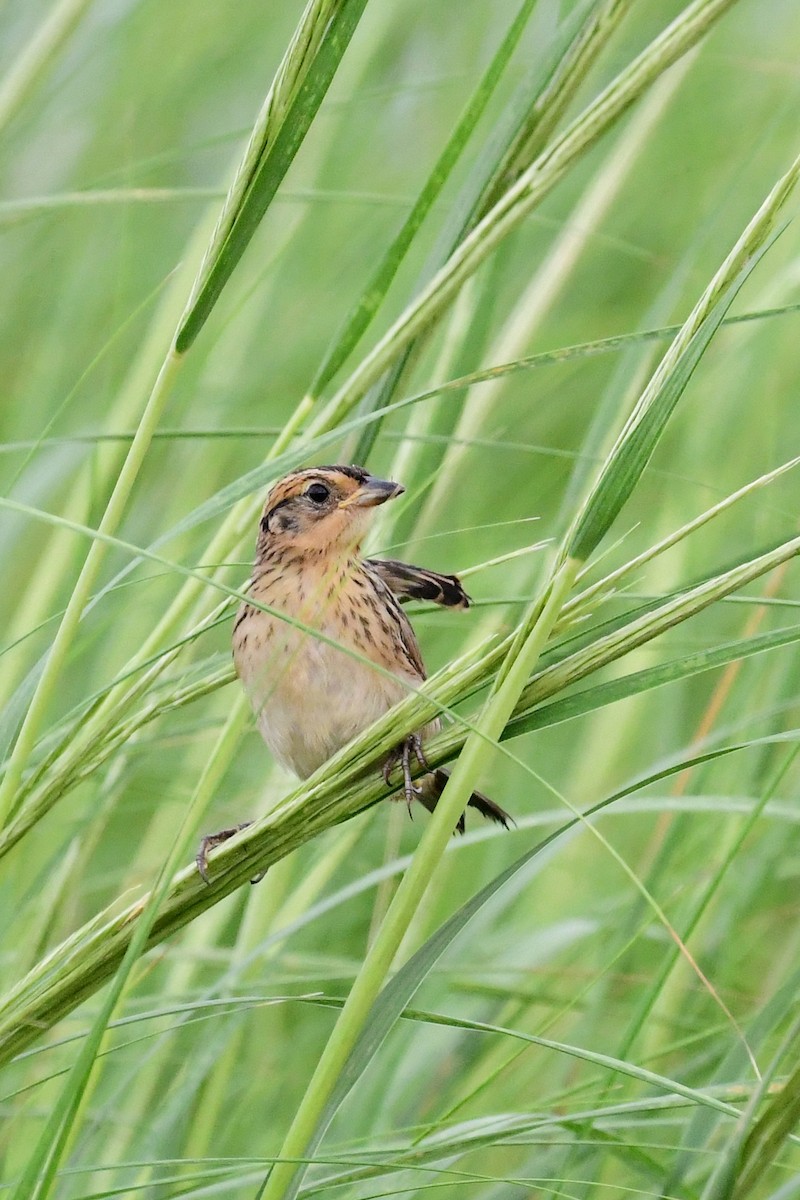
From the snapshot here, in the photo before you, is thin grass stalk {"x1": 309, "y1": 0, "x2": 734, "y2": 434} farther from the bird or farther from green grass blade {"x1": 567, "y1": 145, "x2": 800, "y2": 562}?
the bird

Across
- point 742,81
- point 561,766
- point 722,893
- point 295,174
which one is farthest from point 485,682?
point 742,81

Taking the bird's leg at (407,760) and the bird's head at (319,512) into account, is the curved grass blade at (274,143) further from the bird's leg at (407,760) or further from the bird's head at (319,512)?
the bird's head at (319,512)

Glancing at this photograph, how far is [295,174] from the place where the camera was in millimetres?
3625

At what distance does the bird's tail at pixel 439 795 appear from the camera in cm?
256

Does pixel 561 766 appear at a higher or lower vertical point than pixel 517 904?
higher

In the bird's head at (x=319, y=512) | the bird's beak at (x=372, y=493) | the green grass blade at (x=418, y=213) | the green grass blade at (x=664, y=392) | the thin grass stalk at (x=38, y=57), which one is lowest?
the green grass blade at (x=664, y=392)

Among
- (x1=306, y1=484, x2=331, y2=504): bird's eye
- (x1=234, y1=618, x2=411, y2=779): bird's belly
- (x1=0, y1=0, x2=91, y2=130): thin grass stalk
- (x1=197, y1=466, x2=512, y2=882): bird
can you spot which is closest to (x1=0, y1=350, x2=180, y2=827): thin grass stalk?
(x1=0, y1=0, x2=91, y2=130): thin grass stalk

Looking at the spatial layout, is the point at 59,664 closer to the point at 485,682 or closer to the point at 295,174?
the point at 485,682

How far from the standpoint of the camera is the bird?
2771mm

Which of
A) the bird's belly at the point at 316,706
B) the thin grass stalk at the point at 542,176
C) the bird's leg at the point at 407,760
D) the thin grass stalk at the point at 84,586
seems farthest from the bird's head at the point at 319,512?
the thin grass stalk at the point at 84,586

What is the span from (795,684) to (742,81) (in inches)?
112

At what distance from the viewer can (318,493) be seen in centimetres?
303

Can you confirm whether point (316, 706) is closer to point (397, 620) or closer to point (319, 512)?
point (397, 620)

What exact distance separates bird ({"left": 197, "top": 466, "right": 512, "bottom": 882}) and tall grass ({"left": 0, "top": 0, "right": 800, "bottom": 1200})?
147 millimetres
